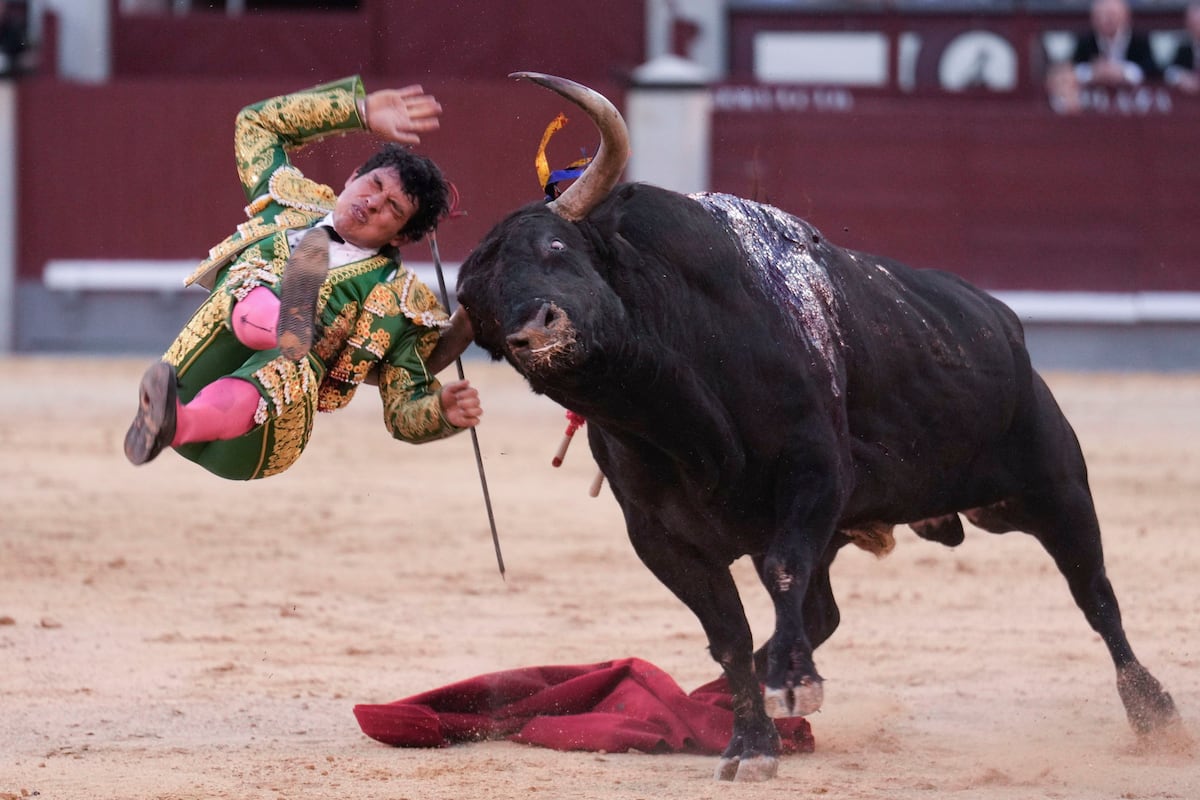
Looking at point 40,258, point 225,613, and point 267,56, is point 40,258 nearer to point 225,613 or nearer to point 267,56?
point 267,56

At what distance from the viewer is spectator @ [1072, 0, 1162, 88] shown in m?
11.5

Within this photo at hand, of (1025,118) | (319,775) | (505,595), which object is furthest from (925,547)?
(1025,118)

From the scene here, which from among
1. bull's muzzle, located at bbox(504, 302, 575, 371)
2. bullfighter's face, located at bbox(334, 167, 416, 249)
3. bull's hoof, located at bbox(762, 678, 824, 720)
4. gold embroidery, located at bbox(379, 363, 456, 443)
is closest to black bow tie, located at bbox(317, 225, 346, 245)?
bullfighter's face, located at bbox(334, 167, 416, 249)

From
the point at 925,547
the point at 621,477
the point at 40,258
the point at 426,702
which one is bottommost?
the point at 40,258

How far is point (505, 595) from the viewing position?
556 centimetres

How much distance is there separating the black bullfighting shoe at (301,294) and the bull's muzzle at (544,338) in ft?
1.50

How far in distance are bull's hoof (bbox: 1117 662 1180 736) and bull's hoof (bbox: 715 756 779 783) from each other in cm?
90

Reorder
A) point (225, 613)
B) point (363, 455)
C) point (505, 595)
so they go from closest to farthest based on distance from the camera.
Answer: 1. point (225, 613)
2. point (505, 595)
3. point (363, 455)

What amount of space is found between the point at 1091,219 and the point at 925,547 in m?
5.59

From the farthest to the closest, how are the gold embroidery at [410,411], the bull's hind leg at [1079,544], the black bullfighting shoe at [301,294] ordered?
1. the bull's hind leg at [1079,544]
2. the gold embroidery at [410,411]
3. the black bullfighting shoe at [301,294]

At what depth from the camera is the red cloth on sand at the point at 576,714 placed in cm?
379

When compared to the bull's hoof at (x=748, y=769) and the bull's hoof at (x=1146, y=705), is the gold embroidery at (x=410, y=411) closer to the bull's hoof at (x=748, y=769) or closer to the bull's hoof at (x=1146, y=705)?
the bull's hoof at (x=748, y=769)

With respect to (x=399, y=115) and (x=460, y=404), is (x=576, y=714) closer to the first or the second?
(x=460, y=404)

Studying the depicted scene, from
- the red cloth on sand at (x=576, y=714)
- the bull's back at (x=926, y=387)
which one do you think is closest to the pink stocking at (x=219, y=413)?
the red cloth on sand at (x=576, y=714)
